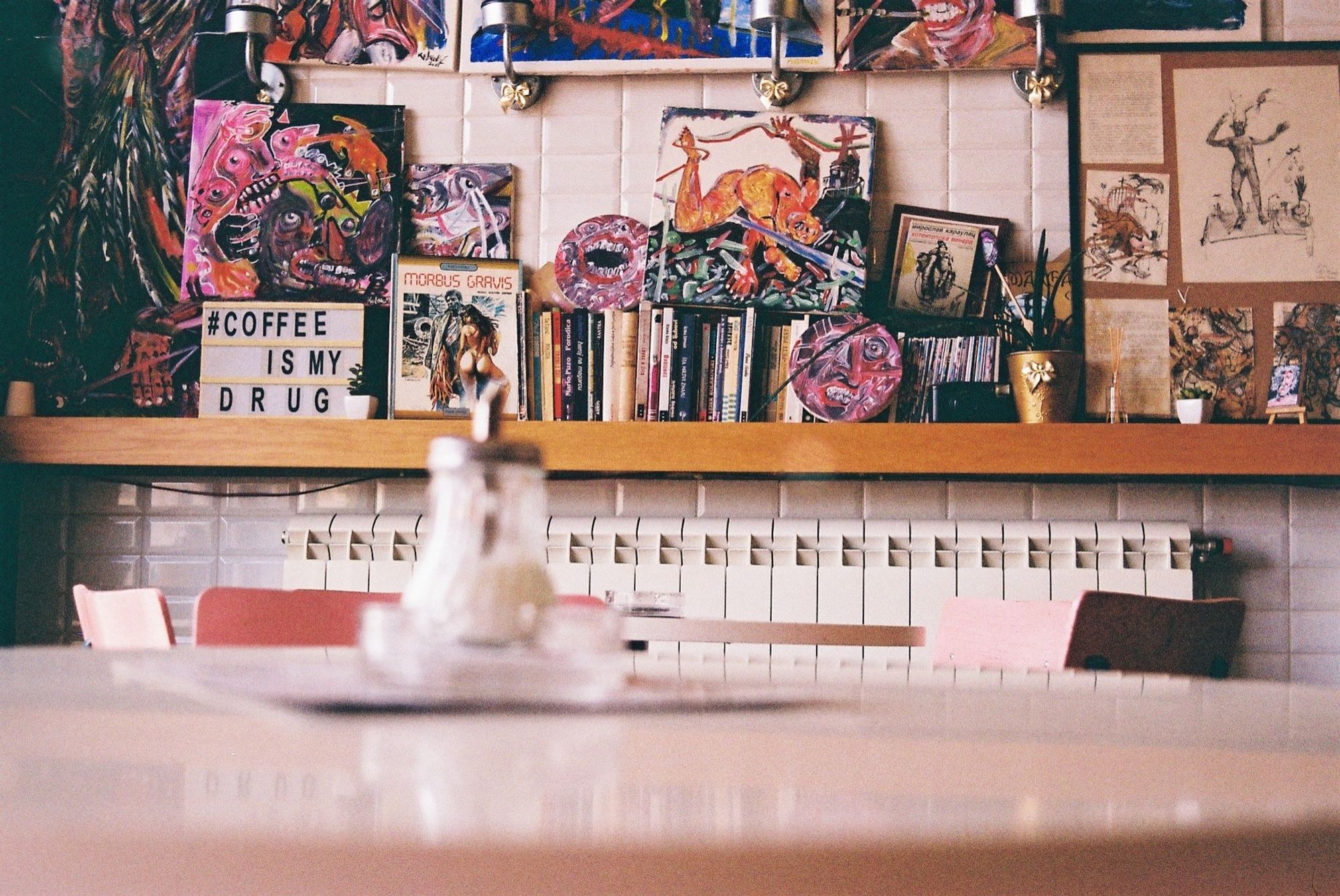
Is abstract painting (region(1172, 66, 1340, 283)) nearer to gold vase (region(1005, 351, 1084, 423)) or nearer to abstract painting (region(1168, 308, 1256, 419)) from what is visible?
abstract painting (region(1168, 308, 1256, 419))

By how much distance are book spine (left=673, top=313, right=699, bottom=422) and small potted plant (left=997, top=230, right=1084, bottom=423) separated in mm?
776

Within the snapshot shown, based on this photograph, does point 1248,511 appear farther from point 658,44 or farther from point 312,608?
point 312,608

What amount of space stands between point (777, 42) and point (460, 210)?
37.8 inches

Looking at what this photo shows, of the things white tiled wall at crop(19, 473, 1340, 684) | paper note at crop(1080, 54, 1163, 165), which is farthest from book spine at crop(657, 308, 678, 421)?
paper note at crop(1080, 54, 1163, 165)

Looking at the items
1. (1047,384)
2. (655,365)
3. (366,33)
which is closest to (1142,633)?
(1047,384)

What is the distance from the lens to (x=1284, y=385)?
305 centimetres

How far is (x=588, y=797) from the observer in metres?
0.33

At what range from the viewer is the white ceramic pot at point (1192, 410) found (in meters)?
2.95

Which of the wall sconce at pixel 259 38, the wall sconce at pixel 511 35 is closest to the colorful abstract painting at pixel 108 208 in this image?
the wall sconce at pixel 259 38

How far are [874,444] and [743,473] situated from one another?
0.40m

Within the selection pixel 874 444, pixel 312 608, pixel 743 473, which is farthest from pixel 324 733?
pixel 743 473

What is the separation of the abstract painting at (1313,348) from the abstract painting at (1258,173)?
0.09m

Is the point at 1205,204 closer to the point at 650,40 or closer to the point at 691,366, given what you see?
the point at 691,366

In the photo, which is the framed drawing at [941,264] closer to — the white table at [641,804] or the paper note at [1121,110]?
the paper note at [1121,110]
